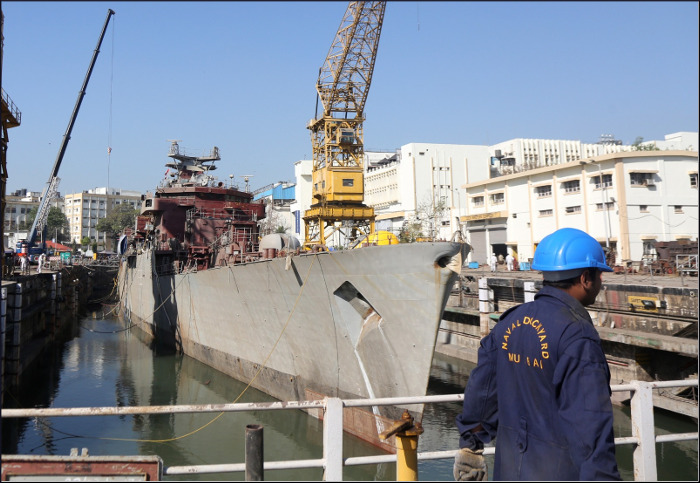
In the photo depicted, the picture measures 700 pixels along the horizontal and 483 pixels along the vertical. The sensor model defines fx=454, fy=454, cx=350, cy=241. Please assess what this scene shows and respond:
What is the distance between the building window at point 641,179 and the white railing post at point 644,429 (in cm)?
2920

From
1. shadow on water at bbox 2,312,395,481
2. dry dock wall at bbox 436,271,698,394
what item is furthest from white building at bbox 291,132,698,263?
shadow on water at bbox 2,312,395,481

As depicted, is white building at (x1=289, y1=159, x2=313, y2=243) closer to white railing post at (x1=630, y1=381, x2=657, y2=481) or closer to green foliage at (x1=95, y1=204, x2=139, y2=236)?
green foliage at (x1=95, y1=204, x2=139, y2=236)

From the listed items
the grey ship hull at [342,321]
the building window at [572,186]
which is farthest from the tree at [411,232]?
the building window at [572,186]

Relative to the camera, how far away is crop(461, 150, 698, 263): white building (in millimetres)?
28016

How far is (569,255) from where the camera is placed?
8.30 ft

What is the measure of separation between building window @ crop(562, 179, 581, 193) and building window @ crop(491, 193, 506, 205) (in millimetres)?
5502

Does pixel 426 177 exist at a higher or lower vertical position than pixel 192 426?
higher

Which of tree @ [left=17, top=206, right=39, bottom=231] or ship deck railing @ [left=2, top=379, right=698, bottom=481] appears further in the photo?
tree @ [left=17, top=206, right=39, bottom=231]

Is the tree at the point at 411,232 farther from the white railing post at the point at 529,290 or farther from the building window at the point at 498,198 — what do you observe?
the building window at the point at 498,198

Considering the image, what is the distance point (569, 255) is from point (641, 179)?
31.2m

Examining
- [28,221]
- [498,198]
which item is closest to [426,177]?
[498,198]

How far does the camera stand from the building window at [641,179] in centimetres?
2823

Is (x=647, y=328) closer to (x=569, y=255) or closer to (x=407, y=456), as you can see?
(x=407, y=456)

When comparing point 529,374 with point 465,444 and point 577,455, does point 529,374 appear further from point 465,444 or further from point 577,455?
point 465,444
